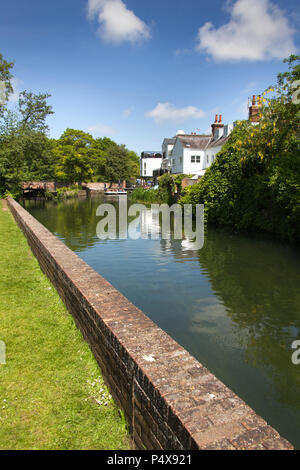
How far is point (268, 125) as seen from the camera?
1702cm

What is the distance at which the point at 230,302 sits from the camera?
848 cm

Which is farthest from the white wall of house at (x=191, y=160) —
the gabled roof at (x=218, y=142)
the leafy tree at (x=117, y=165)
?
Answer: the leafy tree at (x=117, y=165)

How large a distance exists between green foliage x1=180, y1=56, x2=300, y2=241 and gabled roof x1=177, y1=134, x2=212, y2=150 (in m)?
24.5

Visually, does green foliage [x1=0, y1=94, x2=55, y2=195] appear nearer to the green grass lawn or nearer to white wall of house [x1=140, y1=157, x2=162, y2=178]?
the green grass lawn

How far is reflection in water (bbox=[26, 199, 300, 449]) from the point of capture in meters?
5.18

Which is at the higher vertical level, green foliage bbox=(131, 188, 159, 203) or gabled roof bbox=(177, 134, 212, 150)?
gabled roof bbox=(177, 134, 212, 150)

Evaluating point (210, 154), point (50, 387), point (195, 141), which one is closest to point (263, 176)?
point (50, 387)

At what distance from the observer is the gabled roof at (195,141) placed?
46938 millimetres

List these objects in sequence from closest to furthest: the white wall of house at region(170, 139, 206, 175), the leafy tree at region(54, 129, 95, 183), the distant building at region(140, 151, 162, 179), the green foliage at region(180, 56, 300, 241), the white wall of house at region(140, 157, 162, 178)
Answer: the green foliage at region(180, 56, 300, 241) → the white wall of house at region(170, 139, 206, 175) → the leafy tree at region(54, 129, 95, 183) → the distant building at region(140, 151, 162, 179) → the white wall of house at region(140, 157, 162, 178)

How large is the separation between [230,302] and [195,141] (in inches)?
1674

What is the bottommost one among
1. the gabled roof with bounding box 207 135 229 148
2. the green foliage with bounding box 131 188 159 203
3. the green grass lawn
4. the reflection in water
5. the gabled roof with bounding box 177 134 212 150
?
the reflection in water

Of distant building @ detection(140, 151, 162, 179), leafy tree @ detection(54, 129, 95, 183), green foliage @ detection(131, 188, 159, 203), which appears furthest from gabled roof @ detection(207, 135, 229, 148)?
distant building @ detection(140, 151, 162, 179)

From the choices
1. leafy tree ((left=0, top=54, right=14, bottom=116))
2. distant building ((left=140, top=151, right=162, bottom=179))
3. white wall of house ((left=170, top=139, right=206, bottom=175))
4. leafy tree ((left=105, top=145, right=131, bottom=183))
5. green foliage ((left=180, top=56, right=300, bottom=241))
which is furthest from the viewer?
distant building ((left=140, top=151, right=162, bottom=179))

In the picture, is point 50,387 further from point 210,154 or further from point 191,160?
point 191,160
